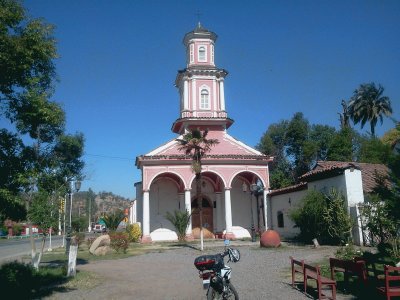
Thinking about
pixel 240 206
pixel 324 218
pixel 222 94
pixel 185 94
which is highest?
pixel 222 94

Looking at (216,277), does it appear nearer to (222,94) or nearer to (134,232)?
(134,232)

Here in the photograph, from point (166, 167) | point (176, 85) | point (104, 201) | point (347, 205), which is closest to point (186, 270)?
point (347, 205)

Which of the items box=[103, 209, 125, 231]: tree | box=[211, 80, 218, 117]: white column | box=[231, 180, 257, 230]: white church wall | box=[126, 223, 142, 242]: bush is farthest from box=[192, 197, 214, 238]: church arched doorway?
box=[211, 80, 218, 117]: white column

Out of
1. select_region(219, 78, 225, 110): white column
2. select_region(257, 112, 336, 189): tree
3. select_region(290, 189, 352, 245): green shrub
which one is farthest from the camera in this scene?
select_region(257, 112, 336, 189): tree

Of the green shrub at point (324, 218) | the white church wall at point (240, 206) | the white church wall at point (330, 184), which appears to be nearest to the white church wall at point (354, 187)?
the white church wall at point (330, 184)

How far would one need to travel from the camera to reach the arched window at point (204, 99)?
111 feet

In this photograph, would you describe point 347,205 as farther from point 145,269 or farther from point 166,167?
point 166,167

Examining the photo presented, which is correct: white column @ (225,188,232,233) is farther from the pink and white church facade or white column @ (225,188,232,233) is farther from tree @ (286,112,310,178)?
tree @ (286,112,310,178)

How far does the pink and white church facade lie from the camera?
98.5 ft

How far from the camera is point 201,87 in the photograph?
3403 cm

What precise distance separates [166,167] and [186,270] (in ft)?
55.7

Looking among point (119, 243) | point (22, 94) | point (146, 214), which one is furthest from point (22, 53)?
point (146, 214)

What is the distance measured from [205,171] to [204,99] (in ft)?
23.4

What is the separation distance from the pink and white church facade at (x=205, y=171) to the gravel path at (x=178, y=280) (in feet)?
45.6
